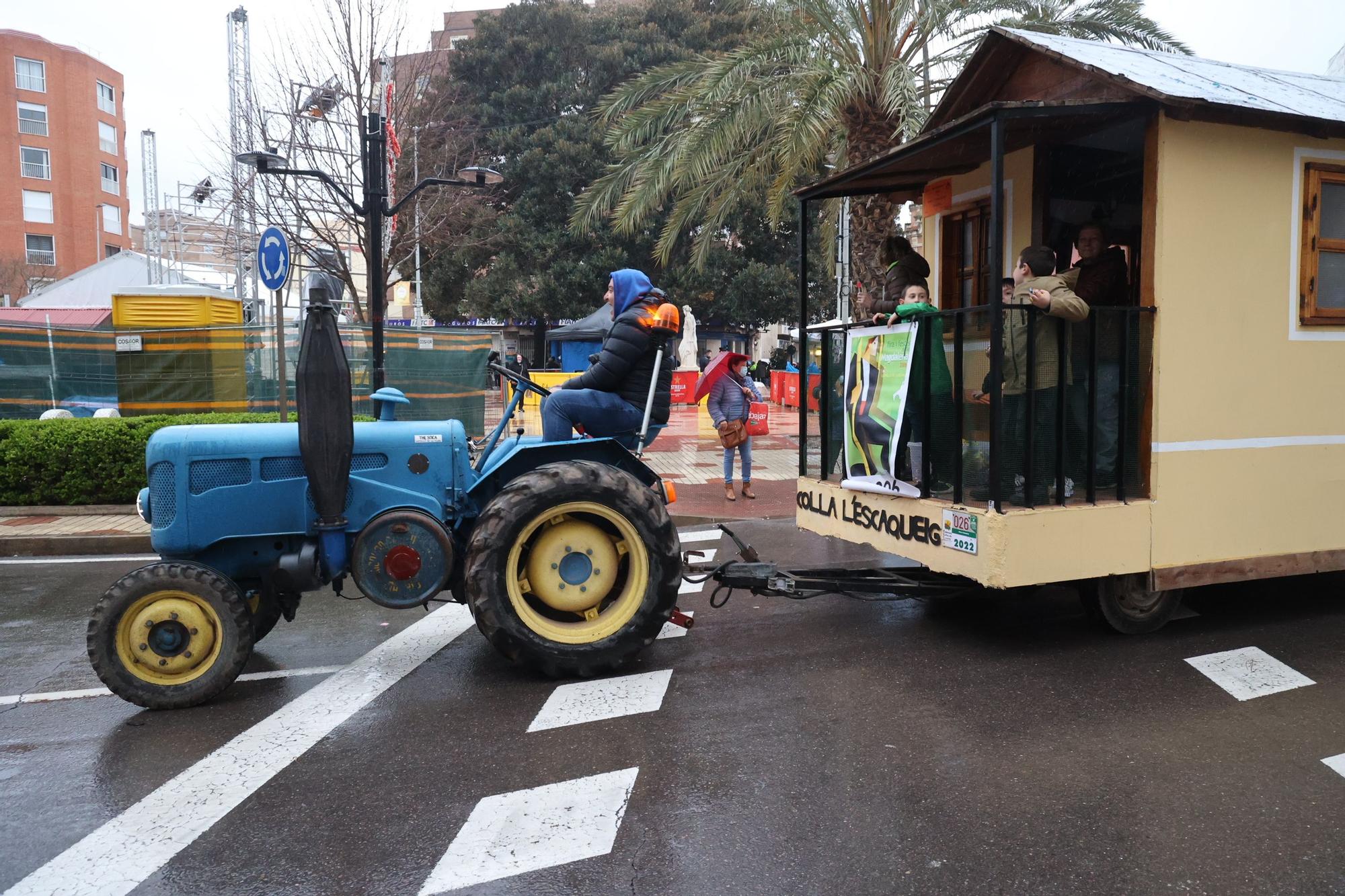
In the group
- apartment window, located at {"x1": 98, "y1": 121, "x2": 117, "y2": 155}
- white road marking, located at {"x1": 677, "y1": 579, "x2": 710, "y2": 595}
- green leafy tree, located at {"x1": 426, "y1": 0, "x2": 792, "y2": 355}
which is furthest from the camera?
apartment window, located at {"x1": 98, "y1": 121, "x2": 117, "y2": 155}

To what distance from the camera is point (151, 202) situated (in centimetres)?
3581

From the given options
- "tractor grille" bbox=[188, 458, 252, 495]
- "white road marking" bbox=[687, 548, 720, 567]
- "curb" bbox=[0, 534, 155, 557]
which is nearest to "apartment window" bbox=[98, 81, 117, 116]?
"curb" bbox=[0, 534, 155, 557]

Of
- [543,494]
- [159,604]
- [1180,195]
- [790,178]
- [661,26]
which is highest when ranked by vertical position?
[661,26]

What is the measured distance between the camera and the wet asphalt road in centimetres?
313

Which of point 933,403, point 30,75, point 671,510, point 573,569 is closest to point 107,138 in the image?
point 30,75

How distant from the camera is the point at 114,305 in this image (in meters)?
13.8

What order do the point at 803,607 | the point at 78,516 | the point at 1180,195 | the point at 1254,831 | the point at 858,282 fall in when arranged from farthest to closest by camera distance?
the point at 858,282, the point at 78,516, the point at 803,607, the point at 1180,195, the point at 1254,831

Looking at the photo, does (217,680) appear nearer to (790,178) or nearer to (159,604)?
Answer: (159,604)

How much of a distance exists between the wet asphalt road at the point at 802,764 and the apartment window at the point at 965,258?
2795 mm

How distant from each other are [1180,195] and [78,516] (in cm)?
1005

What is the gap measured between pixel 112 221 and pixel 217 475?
64.5m

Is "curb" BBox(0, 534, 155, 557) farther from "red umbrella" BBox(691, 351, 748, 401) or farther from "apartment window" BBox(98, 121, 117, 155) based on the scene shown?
"apartment window" BBox(98, 121, 117, 155)

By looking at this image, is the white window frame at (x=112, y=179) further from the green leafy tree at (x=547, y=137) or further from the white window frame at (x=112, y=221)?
the green leafy tree at (x=547, y=137)

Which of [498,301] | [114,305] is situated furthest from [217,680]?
[498,301]
